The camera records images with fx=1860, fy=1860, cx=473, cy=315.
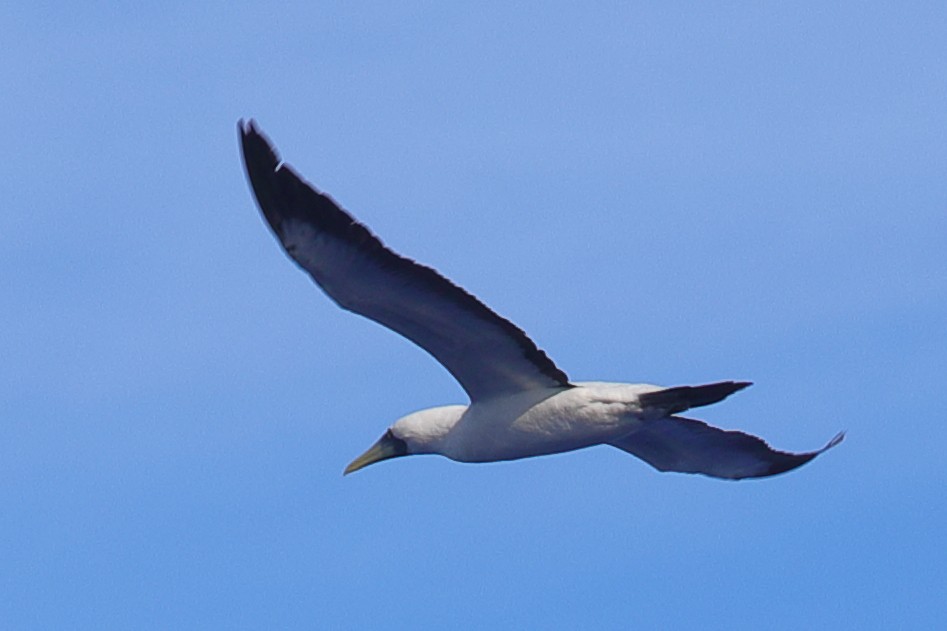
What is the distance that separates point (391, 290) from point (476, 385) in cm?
226

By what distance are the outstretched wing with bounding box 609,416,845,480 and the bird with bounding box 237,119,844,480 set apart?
0.01 m

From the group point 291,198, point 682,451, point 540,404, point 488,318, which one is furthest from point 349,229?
point 682,451

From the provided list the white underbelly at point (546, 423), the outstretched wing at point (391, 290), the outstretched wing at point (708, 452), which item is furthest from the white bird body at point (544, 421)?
the outstretched wing at point (708, 452)

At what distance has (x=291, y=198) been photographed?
16516 millimetres

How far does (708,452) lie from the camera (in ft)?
72.7

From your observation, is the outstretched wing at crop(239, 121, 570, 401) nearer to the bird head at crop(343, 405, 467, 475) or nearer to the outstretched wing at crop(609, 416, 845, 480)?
the bird head at crop(343, 405, 467, 475)

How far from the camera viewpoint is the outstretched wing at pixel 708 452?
21.7 m

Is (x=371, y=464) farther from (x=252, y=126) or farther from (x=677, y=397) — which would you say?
(x=252, y=126)

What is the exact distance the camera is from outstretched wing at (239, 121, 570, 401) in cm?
1647

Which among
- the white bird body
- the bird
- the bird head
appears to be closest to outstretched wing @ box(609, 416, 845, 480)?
the bird

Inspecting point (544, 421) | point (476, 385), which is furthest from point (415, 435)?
point (544, 421)

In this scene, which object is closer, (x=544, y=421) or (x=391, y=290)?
(x=391, y=290)

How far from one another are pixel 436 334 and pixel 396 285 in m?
1.16

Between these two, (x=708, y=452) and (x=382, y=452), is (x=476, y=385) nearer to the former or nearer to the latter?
(x=382, y=452)
